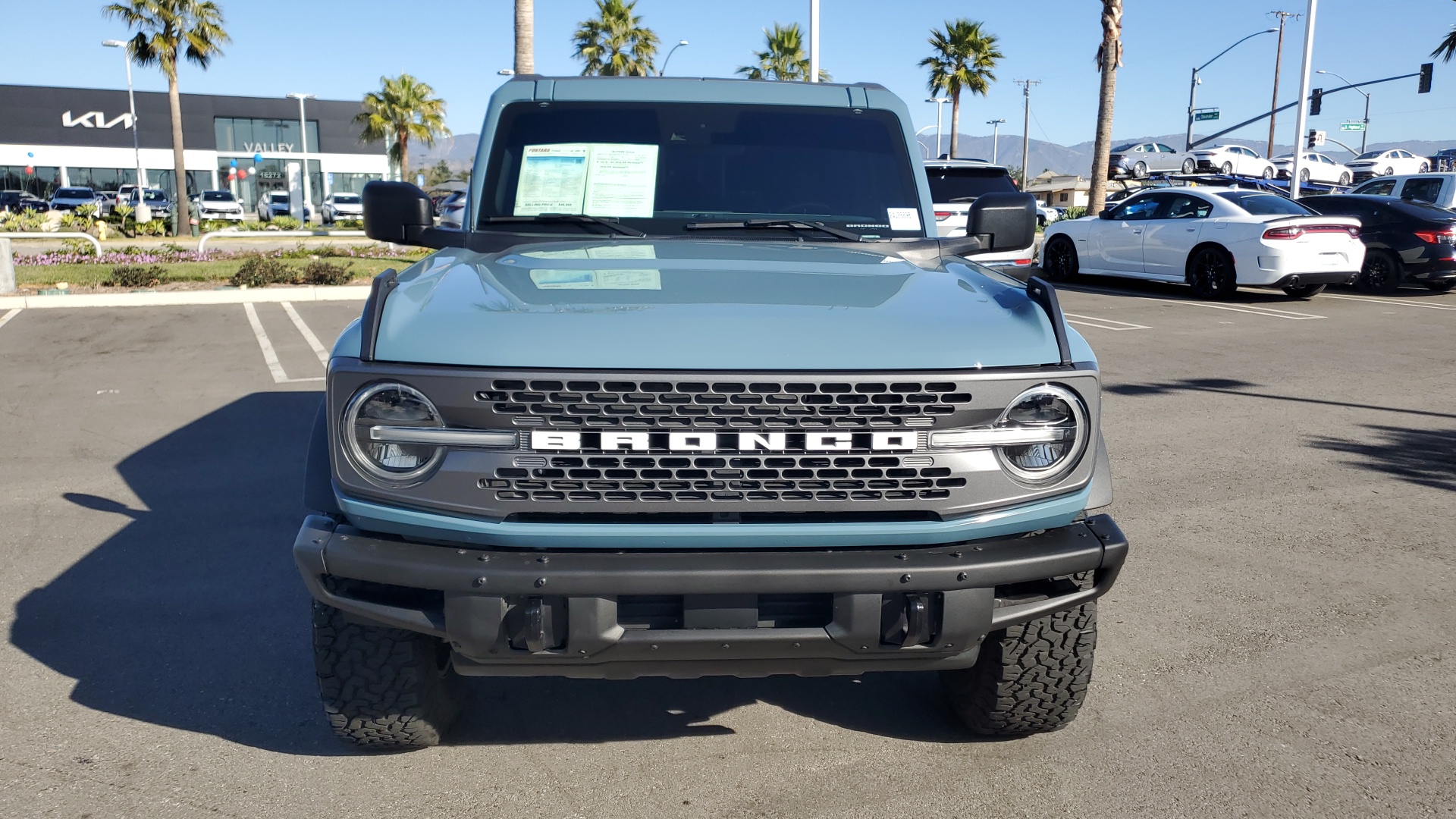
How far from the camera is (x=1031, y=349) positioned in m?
2.56

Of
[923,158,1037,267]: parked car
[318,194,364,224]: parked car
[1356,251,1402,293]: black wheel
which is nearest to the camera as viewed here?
[923,158,1037,267]: parked car

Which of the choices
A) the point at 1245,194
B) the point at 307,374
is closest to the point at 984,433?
the point at 307,374

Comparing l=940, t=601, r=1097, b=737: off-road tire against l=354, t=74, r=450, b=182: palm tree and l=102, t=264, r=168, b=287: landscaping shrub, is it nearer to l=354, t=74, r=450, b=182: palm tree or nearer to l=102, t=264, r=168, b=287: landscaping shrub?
l=102, t=264, r=168, b=287: landscaping shrub

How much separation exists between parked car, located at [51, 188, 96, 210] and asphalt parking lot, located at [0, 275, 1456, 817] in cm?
4566

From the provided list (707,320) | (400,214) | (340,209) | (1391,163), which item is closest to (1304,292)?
(400,214)

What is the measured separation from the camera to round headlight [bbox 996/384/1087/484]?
2.56 metres

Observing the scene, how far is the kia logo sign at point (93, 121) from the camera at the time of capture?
59906 millimetres

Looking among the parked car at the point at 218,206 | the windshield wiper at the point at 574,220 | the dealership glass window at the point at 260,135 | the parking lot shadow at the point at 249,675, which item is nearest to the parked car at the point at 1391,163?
the parked car at the point at 218,206

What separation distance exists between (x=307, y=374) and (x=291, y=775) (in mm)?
6710

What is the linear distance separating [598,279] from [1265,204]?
557 inches

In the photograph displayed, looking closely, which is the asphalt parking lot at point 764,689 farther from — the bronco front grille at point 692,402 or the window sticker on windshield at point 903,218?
the window sticker on windshield at point 903,218

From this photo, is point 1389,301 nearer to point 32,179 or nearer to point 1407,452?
point 1407,452

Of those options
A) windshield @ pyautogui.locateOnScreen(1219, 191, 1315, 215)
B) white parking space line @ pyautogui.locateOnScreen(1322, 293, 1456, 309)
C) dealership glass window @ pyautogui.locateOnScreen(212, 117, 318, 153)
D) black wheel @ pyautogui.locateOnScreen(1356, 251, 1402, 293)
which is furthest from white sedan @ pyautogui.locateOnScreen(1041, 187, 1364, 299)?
dealership glass window @ pyautogui.locateOnScreen(212, 117, 318, 153)

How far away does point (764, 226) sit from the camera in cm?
367
